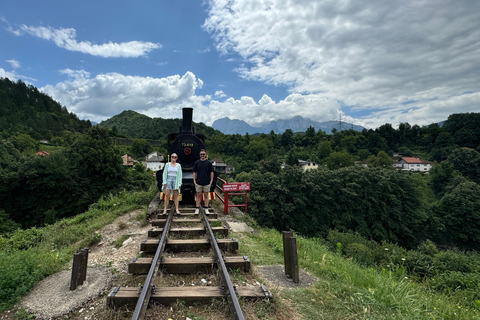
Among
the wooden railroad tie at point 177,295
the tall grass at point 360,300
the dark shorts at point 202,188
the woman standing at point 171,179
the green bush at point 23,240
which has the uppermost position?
the woman standing at point 171,179

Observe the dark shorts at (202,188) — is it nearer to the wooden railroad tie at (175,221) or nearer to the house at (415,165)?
the wooden railroad tie at (175,221)

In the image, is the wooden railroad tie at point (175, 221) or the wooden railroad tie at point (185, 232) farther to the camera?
the wooden railroad tie at point (175, 221)

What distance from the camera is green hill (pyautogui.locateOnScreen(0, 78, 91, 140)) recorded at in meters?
83.4

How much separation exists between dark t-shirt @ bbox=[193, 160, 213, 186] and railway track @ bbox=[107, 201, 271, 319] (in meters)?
2.24

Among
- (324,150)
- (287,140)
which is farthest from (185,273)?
(287,140)

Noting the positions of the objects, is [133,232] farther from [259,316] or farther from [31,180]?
[31,180]

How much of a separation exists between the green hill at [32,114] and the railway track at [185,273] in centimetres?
9440

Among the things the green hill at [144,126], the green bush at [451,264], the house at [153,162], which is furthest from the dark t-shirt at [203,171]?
the green hill at [144,126]

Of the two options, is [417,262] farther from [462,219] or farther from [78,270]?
[462,219]

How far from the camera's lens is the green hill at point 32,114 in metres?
83.4

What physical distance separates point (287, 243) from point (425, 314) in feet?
6.63

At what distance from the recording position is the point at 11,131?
76.9 meters

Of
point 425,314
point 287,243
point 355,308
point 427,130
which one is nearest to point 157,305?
point 287,243

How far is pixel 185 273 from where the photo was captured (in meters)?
3.93
